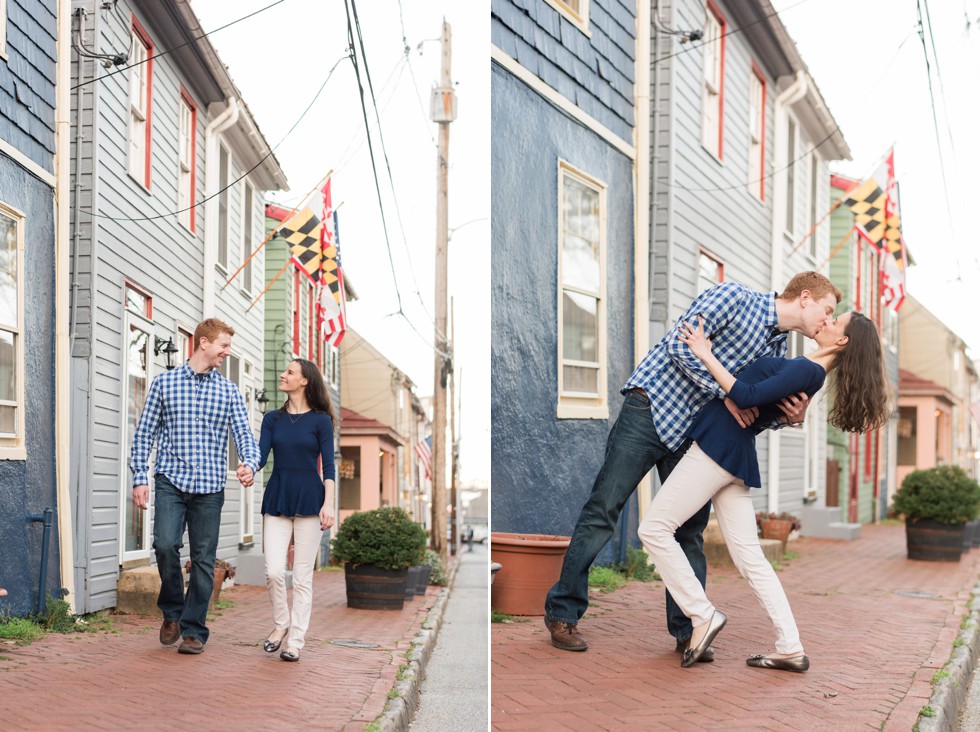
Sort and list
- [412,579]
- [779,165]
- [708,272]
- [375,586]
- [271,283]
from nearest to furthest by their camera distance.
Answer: [271,283] → [375,586] → [412,579] → [708,272] → [779,165]

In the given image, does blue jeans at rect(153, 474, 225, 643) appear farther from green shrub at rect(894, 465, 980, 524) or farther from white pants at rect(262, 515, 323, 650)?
green shrub at rect(894, 465, 980, 524)

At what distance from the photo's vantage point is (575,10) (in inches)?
186

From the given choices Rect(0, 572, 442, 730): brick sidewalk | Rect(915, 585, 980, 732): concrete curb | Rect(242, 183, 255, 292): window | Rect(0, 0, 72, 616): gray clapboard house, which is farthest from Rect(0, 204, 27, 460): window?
Rect(915, 585, 980, 732): concrete curb

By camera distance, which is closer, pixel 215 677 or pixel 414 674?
pixel 215 677

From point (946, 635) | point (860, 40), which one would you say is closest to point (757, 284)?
point (860, 40)

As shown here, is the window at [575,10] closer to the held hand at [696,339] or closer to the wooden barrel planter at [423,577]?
the held hand at [696,339]

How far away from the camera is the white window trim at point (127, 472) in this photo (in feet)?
14.9

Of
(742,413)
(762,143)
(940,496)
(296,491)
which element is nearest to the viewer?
(742,413)

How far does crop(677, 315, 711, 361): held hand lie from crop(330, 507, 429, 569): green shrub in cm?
152

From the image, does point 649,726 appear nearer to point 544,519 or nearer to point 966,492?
point 544,519

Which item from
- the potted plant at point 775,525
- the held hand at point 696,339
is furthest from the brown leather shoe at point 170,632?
the potted plant at point 775,525

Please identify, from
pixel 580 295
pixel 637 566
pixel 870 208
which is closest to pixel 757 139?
pixel 637 566

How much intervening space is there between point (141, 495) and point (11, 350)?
759mm

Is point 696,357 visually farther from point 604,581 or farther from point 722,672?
point 604,581
